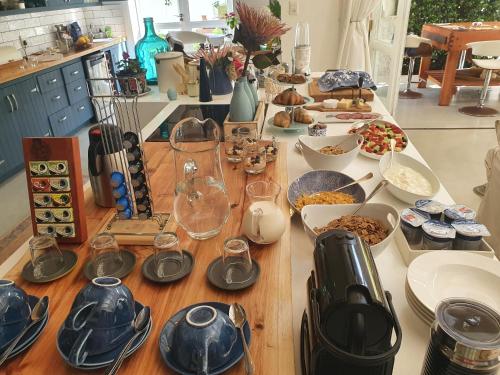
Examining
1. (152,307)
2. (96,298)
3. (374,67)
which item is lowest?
(374,67)

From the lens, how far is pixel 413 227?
1016 mm

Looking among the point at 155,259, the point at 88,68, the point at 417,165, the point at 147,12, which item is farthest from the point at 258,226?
the point at 147,12

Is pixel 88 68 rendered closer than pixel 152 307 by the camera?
No

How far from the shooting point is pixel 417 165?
141 centimetres

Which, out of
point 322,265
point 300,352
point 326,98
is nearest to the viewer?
point 322,265

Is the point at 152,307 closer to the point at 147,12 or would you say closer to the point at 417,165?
the point at 417,165

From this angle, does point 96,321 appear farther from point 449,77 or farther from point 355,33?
point 449,77

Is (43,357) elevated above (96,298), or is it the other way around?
(96,298)

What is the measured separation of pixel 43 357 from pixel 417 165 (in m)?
1.26

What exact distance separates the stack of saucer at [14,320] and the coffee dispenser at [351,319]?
49 centimetres

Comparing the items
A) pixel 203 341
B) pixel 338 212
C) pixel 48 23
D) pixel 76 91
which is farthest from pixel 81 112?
pixel 203 341

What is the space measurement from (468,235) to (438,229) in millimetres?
67

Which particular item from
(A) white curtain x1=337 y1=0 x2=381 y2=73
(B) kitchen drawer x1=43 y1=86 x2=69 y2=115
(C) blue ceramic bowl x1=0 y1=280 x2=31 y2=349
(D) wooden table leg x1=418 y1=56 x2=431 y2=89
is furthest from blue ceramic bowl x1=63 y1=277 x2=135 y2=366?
(D) wooden table leg x1=418 y1=56 x2=431 y2=89

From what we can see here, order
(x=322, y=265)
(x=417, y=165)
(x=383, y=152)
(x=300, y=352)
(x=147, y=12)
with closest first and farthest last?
(x=322, y=265), (x=300, y=352), (x=417, y=165), (x=383, y=152), (x=147, y=12)
